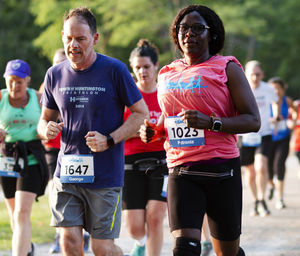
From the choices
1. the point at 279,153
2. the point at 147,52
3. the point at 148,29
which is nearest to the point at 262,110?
the point at 279,153

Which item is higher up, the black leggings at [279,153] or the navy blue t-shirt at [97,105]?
the navy blue t-shirt at [97,105]

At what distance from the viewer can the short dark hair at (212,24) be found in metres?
4.39

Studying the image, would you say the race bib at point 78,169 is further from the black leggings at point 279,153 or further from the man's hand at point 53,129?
the black leggings at point 279,153

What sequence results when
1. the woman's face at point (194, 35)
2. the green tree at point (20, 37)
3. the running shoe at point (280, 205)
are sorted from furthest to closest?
the green tree at point (20, 37) → the running shoe at point (280, 205) → the woman's face at point (194, 35)

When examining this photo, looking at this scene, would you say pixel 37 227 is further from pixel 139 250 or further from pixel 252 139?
pixel 252 139

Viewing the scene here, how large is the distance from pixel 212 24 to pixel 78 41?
928 millimetres

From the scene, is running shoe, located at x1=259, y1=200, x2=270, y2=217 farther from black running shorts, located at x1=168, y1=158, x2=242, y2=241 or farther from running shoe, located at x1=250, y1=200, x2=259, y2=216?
black running shorts, located at x1=168, y1=158, x2=242, y2=241

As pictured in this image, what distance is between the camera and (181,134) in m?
4.27

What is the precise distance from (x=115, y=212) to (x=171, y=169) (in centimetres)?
55

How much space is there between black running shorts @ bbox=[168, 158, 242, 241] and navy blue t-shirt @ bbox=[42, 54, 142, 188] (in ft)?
1.67

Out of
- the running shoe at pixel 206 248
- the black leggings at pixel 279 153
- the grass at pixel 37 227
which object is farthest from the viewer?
the black leggings at pixel 279 153

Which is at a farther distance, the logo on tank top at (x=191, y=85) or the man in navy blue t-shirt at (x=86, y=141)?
the man in navy blue t-shirt at (x=86, y=141)

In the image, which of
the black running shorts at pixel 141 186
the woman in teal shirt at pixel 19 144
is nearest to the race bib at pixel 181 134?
the black running shorts at pixel 141 186

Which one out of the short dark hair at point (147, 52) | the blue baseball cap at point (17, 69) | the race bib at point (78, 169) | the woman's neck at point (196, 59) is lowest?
the race bib at point (78, 169)
